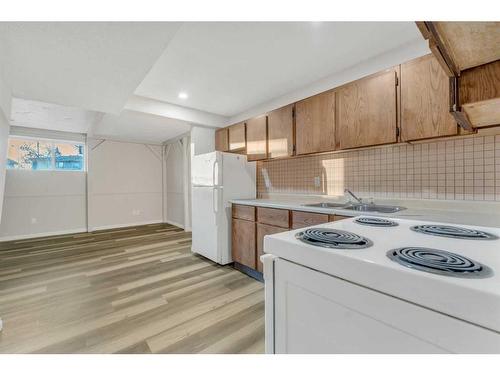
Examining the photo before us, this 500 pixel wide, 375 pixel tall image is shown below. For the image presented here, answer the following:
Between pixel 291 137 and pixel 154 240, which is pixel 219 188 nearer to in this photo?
pixel 291 137

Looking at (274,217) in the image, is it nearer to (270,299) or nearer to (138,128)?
(270,299)

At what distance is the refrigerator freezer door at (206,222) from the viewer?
2980 mm

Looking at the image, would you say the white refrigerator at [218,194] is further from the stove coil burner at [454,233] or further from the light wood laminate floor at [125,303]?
the stove coil burner at [454,233]

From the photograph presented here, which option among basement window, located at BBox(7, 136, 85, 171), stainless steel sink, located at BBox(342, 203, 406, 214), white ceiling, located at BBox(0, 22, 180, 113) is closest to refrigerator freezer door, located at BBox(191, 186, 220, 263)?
white ceiling, located at BBox(0, 22, 180, 113)

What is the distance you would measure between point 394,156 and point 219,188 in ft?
6.46

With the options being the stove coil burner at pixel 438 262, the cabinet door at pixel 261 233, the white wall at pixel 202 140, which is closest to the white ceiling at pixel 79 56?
the white wall at pixel 202 140

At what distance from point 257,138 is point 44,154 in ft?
15.3

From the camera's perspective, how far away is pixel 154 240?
4.27 metres

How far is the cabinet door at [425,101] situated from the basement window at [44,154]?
6.02 m

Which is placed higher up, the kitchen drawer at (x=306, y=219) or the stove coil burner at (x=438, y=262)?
the stove coil burner at (x=438, y=262)

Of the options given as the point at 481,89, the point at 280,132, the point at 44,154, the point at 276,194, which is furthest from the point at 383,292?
the point at 44,154
